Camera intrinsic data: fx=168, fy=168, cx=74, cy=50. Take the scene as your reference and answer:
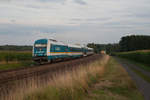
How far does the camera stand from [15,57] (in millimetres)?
29594

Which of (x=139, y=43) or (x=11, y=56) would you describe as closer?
(x=11, y=56)

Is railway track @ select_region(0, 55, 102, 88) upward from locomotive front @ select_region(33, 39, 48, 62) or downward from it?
downward

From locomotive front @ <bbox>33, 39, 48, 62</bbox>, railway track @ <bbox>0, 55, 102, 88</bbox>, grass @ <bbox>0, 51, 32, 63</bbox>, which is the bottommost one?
railway track @ <bbox>0, 55, 102, 88</bbox>

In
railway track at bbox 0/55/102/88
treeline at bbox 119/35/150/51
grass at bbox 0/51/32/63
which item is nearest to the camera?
railway track at bbox 0/55/102/88

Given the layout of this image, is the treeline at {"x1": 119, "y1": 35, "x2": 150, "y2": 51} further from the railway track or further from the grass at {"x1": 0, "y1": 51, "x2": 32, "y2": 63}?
the railway track

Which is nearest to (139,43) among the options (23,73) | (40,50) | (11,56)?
(11,56)

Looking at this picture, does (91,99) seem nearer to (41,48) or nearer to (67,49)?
(41,48)

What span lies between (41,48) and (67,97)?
16.4 meters

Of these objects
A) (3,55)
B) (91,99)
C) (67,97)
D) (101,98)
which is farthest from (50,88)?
(3,55)

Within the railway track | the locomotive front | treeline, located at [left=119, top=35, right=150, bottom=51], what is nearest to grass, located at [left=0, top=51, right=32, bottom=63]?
the locomotive front

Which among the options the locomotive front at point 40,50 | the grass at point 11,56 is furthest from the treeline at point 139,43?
the locomotive front at point 40,50

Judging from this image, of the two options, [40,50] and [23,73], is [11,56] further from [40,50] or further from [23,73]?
[23,73]

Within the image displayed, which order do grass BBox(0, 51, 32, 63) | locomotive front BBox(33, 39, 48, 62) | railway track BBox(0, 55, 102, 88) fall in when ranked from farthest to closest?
1. grass BBox(0, 51, 32, 63)
2. locomotive front BBox(33, 39, 48, 62)
3. railway track BBox(0, 55, 102, 88)

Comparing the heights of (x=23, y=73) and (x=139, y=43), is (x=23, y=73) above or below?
below
